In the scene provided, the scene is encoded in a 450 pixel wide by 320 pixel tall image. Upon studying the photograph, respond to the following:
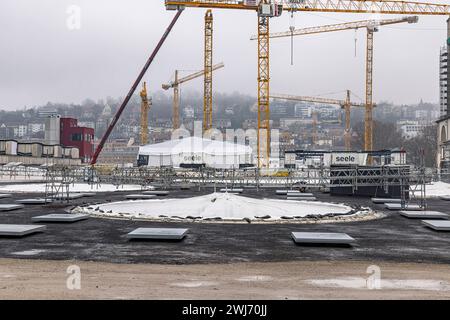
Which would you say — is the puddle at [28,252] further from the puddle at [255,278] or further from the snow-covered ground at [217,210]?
the snow-covered ground at [217,210]

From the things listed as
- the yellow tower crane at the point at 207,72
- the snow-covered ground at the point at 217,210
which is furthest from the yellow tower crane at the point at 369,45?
the snow-covered ground at the point at 217,210

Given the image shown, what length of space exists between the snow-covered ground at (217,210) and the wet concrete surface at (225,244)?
190cm

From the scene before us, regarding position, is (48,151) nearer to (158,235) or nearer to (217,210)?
(217,210)

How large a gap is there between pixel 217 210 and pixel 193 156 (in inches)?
2602

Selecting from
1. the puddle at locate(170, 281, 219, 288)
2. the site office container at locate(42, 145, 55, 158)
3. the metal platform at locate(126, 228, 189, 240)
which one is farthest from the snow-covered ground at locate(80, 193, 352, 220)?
the site office container at locate(42, 145, 55, 158)

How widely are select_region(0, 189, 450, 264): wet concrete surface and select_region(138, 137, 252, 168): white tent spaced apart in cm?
6690

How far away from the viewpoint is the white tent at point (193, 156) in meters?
86.9

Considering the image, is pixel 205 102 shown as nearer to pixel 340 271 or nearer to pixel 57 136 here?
pixel 57 136

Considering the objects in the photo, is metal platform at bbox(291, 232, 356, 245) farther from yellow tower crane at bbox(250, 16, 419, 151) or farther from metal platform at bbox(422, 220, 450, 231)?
yellow tower crane at bbox(250, 16, 419, 151)

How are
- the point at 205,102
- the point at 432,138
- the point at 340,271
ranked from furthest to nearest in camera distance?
the point at 432,138 → the point at 205,102 → the point at 340,271

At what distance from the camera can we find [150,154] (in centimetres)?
8719

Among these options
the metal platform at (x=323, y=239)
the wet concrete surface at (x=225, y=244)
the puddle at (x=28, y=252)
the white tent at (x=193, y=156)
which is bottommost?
the wet concrete surface at (x=225, y=244)

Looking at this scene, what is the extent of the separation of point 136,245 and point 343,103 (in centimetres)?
15239

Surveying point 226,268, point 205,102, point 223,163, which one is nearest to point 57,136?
point 205,102
